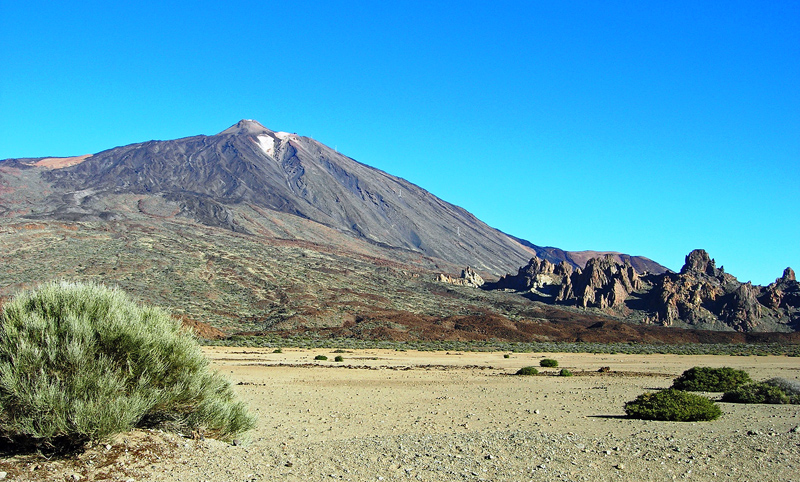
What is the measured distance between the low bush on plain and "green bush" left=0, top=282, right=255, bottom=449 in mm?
13846

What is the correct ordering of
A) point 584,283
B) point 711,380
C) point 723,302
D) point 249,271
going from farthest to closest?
1. point 584,283
2. point 723,302
3. point 249,271
4. point 711,380

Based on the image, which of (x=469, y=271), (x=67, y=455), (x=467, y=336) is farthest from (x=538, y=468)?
(x=469, y=271)

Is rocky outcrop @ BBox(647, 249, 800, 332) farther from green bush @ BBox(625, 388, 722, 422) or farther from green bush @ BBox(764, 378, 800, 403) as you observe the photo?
green bush @ BBox(625, 388, 722, 422)

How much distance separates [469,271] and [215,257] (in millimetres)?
49620

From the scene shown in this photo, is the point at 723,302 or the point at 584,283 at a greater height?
the point at 584,283

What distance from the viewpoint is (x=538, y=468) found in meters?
8.48

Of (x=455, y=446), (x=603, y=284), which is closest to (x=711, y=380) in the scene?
(x=455, y=446)

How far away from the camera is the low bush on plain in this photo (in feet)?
53.5

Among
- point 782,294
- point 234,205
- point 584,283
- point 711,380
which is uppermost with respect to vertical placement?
point 234,205

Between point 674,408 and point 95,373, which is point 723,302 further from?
point 95,373

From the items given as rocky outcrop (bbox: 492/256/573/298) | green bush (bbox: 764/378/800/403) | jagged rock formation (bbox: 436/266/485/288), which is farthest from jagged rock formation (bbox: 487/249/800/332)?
green bush (bbox: 764/378/800/403)

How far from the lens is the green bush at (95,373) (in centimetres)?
725

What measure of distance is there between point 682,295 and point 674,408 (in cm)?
8546

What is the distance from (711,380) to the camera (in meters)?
20.6
